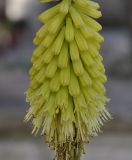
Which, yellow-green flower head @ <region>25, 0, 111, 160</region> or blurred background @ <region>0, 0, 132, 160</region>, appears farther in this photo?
blurred background @ <region>0, 0, 132, 160</region>

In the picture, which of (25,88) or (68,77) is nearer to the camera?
(68,77)

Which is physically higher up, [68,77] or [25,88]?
[68,77]

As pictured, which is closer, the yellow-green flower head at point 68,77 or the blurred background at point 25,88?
the yellow-green flower head at point 68,77

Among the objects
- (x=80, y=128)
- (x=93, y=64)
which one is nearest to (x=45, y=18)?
(x=93, y=64)

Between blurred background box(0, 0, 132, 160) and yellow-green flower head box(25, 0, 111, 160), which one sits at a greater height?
yellow-green flower head box(25, 0, 111, 160)
